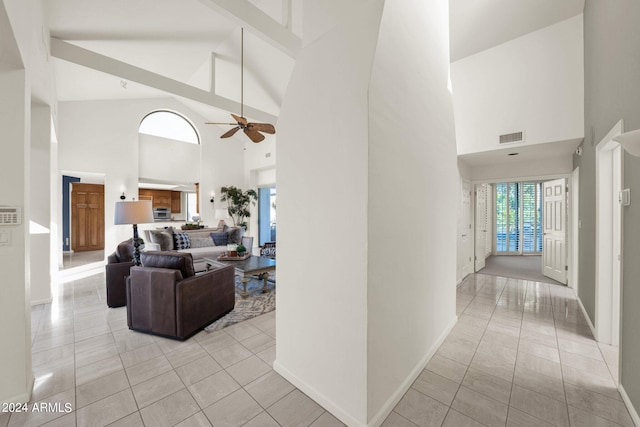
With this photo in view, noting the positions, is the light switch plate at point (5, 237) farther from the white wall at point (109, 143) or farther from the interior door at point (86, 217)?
the interior door at point (86, 217)

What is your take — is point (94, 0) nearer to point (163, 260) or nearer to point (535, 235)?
point (163, 260)

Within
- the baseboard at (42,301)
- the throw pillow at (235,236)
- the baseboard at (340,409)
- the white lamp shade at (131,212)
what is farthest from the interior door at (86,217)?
the baseboard at (340,409)

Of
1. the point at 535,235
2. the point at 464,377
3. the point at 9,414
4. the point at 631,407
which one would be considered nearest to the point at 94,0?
the point at 9,414

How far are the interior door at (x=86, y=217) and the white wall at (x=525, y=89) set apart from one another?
10.5 metres

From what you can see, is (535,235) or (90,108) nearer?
(90,108)

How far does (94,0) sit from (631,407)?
617cm

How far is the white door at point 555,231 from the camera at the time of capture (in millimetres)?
4781

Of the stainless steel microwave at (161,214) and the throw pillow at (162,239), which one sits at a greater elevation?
the stainless steel microwave at (161,214)

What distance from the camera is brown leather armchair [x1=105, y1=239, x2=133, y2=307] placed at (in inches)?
138

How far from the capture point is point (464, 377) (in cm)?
212

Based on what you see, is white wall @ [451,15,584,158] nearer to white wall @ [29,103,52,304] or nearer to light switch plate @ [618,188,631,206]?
light switch plate @ [618,188,631,206]

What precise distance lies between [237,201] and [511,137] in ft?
25.3

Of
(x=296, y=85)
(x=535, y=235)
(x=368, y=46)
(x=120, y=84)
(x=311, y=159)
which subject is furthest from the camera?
(x=535, y=235)

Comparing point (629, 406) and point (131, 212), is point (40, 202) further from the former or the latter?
point (629, 406)
